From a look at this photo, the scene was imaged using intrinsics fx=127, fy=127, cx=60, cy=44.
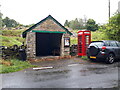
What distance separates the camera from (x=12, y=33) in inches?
1337

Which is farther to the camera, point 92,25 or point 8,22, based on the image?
point 8,22

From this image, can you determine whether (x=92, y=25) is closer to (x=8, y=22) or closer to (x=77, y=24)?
(x=77, y=24)

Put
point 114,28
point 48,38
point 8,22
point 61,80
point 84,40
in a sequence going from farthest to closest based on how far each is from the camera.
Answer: point 8,22, point 48,38, point 114,28, point 84,40, point 61,80

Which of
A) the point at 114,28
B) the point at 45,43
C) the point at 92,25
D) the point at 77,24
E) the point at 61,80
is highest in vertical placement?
the point at 77,24

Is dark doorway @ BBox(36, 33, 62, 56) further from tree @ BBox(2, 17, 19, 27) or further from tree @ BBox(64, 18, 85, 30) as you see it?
tree @ BBox(2, 17, 19, 27)

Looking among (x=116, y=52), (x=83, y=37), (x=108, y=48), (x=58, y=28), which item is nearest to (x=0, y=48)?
(x=58, y=28)

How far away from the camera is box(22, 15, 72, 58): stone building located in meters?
11.6

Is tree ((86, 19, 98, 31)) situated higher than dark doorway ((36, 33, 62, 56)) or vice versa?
tree ((86, 19, 98, 31))

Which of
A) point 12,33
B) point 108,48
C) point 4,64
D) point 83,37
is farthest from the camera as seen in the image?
point 12,33

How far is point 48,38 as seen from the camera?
16578 millimetres

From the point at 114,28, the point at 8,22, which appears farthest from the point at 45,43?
the point at 8,22

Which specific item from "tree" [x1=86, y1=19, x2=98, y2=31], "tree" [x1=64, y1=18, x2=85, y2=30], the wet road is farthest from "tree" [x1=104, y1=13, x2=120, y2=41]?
"tree" [x1=64, y1=18, x2=85, y2=30]

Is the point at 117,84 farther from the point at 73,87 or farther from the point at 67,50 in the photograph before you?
the point at 67,50

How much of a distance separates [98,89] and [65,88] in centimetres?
120
